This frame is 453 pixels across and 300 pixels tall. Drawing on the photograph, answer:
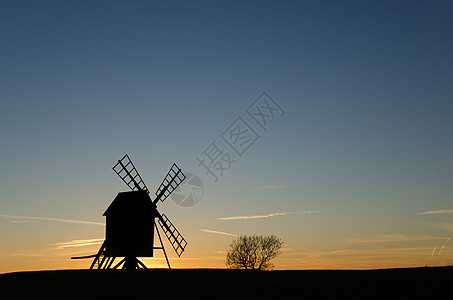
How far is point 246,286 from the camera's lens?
2488 centimetres

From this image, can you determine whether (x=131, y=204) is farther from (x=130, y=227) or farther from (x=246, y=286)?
(x=246, y=286)

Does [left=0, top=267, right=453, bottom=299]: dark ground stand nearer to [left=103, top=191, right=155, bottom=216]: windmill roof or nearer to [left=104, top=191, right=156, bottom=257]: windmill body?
[left=104, top=191, right=156, bottom=257]: windmill body

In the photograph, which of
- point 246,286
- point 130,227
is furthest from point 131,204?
point 246,286

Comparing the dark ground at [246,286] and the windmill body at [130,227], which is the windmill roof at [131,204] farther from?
the dark ground at [246,286]

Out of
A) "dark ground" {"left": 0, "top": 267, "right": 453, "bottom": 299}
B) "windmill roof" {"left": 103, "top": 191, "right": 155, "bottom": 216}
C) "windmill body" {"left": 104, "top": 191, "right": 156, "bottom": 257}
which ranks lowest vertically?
"dark ground" {"left": 0, "top": 267, "right": 453, "bottom": 299}

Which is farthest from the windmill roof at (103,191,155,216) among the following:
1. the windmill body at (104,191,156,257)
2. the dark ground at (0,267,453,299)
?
the dark ground at (0,267,453,299)

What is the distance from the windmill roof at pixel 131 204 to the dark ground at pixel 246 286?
9.36 metres

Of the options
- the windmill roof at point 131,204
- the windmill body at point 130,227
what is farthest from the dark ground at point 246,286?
the windmill roof at point 131,204

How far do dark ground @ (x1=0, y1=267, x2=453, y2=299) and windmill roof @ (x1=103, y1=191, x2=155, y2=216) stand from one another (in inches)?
368

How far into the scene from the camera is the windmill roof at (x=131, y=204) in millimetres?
41625

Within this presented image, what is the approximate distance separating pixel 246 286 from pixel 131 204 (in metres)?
19.3

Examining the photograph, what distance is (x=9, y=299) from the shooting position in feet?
73.7

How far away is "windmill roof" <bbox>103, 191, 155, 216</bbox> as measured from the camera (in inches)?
1639

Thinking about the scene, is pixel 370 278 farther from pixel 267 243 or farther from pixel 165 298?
pixel 267 243
